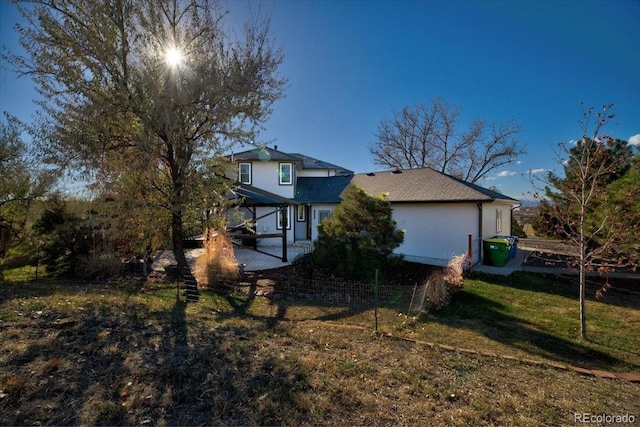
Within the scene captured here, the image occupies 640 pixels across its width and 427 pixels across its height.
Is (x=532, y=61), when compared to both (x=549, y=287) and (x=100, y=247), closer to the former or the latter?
(x=549, y=287)

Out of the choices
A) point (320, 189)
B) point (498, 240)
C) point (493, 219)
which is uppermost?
point (320, 189)

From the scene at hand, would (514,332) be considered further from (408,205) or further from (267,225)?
(267,225)

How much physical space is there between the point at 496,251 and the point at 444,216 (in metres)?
2.50

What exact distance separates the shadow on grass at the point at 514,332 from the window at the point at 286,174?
497 inches

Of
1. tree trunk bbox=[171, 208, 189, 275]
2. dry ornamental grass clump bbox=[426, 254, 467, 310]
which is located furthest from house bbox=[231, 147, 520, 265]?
dry ornamental grass clump bbox=[426, 254, 467, 310]

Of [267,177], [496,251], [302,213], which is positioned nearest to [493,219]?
[496,251]

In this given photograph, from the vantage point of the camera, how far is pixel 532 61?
10.7m

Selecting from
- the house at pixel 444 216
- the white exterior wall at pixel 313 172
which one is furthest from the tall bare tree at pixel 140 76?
the white exterior wall at pixel 313 172

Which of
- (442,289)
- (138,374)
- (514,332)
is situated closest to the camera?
(138,374)

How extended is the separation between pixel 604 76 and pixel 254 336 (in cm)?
1239

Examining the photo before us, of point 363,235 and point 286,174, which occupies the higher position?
point 286,174

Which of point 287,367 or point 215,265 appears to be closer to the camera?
point 287,367

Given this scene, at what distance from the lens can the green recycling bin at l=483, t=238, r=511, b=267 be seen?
12.7 meters

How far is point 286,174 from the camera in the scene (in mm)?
18875
